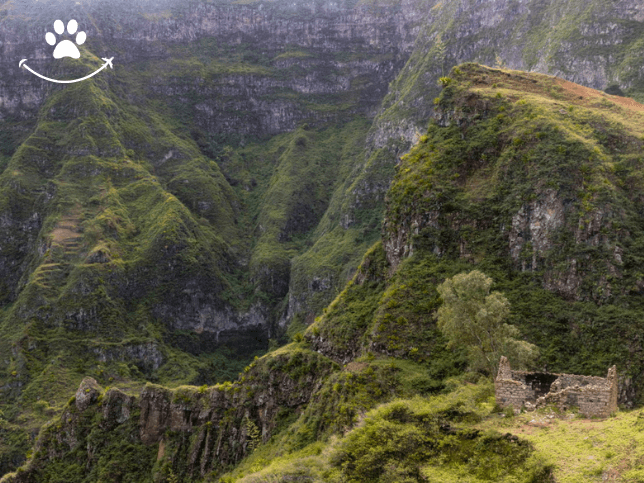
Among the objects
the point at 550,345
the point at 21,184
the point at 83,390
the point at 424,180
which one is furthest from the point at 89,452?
the point at 21,184

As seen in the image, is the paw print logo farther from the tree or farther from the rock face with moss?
the tree

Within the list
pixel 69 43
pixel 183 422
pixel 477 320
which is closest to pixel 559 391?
pixel 477 320

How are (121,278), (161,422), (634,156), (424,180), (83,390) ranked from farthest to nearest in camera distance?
(121,278) < (83,390) < (161,422) < (424,180) < (634,156)

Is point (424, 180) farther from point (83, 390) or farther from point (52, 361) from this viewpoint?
point (52, 361)

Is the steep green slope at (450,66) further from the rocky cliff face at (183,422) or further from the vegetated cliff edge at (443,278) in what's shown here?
the rocky cliff face at (183,422)

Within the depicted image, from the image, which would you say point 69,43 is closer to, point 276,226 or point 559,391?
point 276,226

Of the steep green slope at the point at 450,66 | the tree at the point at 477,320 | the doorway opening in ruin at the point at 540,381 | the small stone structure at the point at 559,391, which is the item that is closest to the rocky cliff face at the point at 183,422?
the tree at the point at 477,320

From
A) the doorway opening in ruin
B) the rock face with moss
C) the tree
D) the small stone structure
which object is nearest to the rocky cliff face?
the rock face with moss
